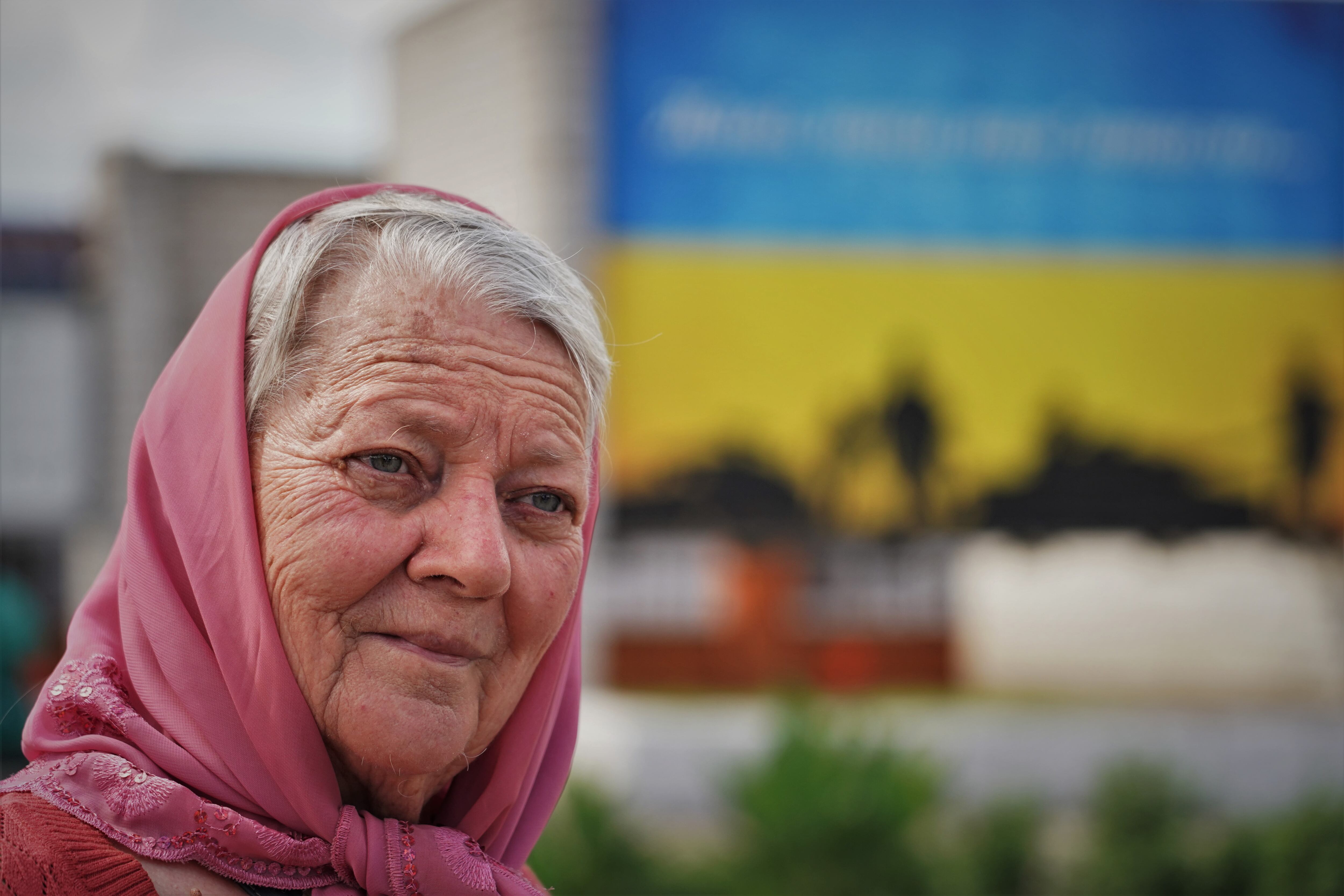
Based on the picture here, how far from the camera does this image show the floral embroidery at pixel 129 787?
120cm

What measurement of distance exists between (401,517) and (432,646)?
0.15m

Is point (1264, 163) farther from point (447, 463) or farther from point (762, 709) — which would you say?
point (447, 463)

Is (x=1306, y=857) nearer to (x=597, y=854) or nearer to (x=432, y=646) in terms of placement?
(x=597, y=854)

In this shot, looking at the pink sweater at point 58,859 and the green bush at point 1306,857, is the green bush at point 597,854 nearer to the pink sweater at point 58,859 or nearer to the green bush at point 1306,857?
the green bush at point 1306,857

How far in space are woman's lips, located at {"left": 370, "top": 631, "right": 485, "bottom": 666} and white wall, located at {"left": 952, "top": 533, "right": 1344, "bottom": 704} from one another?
7914mm

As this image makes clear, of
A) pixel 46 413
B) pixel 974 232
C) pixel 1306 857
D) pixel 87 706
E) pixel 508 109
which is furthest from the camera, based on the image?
pixel 46 413

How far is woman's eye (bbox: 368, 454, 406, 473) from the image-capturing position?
1315mm

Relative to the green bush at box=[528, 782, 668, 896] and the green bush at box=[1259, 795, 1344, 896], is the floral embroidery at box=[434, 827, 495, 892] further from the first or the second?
the green bush at box=[1259, 795, 1344, 896]

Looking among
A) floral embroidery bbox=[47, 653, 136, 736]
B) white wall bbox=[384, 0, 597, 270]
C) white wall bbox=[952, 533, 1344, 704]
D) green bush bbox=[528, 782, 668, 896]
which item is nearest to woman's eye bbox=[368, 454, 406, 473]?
floral embroidery bbox=[47, 653, 136, 736]

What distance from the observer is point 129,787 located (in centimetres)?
121

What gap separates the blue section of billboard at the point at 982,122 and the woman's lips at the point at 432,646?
6.74 meters

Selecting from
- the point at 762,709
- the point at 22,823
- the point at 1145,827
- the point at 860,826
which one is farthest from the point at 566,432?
the point at 762,709

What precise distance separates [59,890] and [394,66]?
8.44m

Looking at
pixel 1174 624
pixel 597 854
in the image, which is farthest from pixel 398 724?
pixel 1174 624
